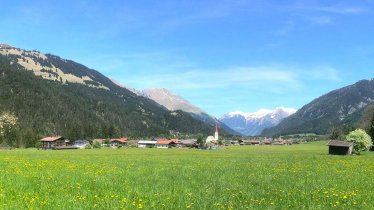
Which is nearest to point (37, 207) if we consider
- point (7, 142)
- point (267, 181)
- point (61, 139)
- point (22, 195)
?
point (22, 195)

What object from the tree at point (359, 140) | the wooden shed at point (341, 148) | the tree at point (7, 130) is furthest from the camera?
the tree at point (7, 130)

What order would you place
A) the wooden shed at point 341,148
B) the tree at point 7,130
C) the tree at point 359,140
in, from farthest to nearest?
the tree at point 7,130
the wooden shed at point 341,148
the tree at point 359,140

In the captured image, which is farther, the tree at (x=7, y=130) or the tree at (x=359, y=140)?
the tree at (x=7, y=130)

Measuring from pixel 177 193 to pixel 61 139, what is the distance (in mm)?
189549

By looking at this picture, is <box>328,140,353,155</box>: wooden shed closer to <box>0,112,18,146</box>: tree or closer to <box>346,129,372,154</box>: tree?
<box>346,129,372,154</box>: tree

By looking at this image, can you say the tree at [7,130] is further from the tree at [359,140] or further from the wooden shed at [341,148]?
the tree at [359,140]

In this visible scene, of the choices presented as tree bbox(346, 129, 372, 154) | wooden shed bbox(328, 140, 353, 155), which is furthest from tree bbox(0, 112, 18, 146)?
tree bbox(346, 129, 372, 154)

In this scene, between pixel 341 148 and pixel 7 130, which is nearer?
pixel 341 148

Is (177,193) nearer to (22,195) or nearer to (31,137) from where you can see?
(22,195)

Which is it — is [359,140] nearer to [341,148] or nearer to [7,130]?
[341,148]

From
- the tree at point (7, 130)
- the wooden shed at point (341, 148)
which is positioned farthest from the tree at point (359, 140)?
the tree at point (7, 130)

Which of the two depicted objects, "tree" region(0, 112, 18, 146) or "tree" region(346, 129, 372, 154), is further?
"tree" region(0, 112, 18, 146)

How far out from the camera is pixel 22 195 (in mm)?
17359

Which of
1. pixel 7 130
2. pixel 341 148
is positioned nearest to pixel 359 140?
pixel 341 148
